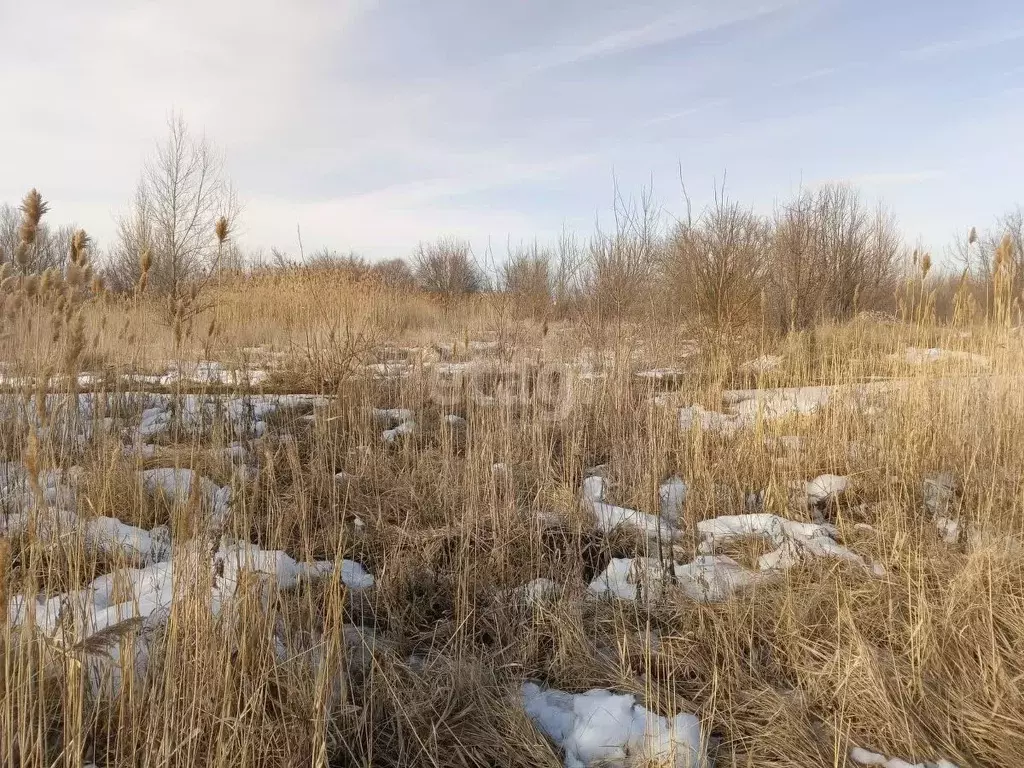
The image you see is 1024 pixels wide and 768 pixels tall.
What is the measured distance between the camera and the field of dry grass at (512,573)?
1483 millimetres

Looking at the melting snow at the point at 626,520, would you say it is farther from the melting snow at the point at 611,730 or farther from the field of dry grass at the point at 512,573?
the melting snow at the point at 611,730

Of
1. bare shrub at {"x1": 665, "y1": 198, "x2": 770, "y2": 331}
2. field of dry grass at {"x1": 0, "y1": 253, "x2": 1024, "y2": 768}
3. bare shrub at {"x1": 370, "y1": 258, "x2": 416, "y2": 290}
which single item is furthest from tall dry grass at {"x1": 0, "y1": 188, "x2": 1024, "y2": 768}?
bare shrub at {"x1": 370, "y1": 258, "x2": 416, "y2": 290}

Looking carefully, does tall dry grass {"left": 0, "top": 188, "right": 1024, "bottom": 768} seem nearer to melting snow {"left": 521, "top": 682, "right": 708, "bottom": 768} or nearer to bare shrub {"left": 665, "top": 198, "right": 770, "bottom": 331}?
melting snow {"left": 521, "top": 682, "right": 708, "bottom": 768}

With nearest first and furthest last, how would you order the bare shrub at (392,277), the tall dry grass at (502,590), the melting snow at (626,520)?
the tall dry grass at (502,590), the melting snow at (626,520), the bare shrub at (392,277)

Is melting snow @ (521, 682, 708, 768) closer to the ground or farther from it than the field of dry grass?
closer to the ground

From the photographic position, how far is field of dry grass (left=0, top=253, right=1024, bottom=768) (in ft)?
4.87

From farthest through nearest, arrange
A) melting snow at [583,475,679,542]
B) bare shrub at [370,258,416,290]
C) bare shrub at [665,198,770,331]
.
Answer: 1. bare shrub at [370,258,416,290]
2. bare shrub at [665,198,770,331]
3. melting snow at [583,475,679,542]

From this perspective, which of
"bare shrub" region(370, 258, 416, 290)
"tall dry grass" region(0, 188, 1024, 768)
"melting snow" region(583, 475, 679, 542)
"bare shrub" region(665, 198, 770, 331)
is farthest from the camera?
"bare shrub" region(370, 258, 416, 290)

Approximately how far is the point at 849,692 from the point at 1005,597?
2.53 feet

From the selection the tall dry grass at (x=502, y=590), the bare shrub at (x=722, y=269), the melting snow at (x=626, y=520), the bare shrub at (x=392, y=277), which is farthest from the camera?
the bare shrub at (x=392, y=277)

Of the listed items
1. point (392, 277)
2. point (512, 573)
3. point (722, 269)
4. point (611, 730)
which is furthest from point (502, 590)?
point (392, 277)

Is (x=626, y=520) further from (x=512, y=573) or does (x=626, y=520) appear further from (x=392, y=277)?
(x=392, y=277)

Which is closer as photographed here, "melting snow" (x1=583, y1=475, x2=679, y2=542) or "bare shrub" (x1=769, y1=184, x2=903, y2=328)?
"melting snow" (x1=583, y1=475, x2=679, y2=542)

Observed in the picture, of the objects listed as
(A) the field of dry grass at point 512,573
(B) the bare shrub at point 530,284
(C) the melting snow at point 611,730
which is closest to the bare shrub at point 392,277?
(B) the bare shrub at point 530,284
